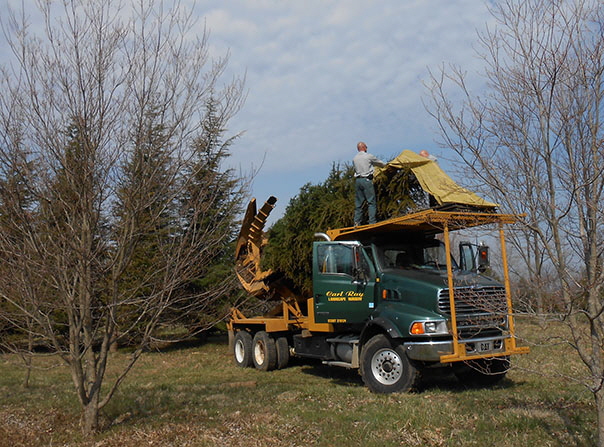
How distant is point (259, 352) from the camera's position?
545 inches

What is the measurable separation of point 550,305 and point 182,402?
5.74 meters

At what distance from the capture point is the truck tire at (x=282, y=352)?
1334 cm

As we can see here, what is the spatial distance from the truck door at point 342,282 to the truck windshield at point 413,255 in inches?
12.5

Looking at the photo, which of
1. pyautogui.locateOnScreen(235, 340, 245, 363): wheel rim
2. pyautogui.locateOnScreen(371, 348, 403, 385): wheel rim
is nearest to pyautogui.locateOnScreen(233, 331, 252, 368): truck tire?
pyautogui.locateOnScreen(235, 340, 245, 363): wheel rim

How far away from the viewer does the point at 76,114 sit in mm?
6016

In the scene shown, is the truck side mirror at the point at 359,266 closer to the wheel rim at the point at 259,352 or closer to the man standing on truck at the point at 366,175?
the man standing on truck at the point at 366,175

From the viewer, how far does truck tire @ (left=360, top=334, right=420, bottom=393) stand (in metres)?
8.75

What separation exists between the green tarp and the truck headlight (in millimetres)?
1830

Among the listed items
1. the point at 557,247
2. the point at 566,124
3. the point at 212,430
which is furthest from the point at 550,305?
the point at 212,430

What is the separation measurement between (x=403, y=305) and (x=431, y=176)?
84.5 inches

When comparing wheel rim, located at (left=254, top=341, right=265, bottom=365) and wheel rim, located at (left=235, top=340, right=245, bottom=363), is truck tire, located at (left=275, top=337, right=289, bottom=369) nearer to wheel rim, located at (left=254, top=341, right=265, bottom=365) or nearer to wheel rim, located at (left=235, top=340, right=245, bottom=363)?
wheel rim, located at (left=254, top=341, right=265, bottom=365)

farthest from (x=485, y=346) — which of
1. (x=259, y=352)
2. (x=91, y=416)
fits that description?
(x=259, y=352)

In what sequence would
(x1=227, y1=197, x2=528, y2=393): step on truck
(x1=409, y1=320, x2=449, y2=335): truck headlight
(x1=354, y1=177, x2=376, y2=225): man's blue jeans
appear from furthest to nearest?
(x1=354, y1=177, x2=376, y2=225): man's blue jeans
(x1=409, y1=320, x2=449, y2=335): truck headlight
(x1=227, y1=197, x2=528, y2=393): step on truck

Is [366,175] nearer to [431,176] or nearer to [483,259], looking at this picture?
[431,176]
